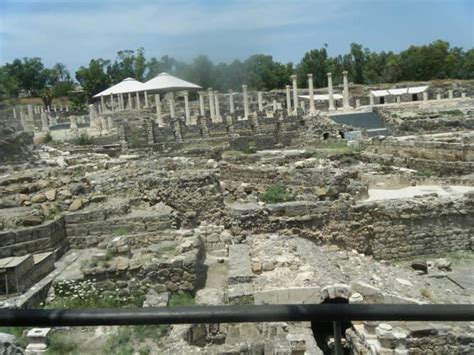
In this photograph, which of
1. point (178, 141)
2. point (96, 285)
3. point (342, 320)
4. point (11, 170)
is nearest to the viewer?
point (342, 320)

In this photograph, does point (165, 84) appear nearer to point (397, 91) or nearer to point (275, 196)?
point (275, 196)

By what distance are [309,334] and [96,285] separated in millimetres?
3625

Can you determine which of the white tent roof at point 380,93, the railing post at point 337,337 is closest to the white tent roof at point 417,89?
the white tent roof at point 380,93

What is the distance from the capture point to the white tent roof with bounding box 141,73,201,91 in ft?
118

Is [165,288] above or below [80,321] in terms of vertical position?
below

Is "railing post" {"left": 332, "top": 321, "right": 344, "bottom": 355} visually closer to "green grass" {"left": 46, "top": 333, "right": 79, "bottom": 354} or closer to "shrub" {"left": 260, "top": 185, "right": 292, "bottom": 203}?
"green grass" {"left": 46, "top": 333, "right": 79, "bottom": 354}

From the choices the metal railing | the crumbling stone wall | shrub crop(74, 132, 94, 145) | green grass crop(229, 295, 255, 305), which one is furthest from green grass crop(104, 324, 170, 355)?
shrub crop(74, 132, 94, 145)

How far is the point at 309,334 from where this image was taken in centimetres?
627

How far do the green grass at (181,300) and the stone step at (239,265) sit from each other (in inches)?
26.1

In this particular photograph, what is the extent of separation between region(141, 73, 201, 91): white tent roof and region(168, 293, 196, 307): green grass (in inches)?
1119

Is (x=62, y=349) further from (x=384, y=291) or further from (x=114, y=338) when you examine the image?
(x=384, y=291)

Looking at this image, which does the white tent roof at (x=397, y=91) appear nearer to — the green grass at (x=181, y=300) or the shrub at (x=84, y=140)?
the shrub at (x=84, y=140)

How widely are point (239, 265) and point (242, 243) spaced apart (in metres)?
2.07

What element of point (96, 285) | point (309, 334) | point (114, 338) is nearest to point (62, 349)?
point (114, 338)
